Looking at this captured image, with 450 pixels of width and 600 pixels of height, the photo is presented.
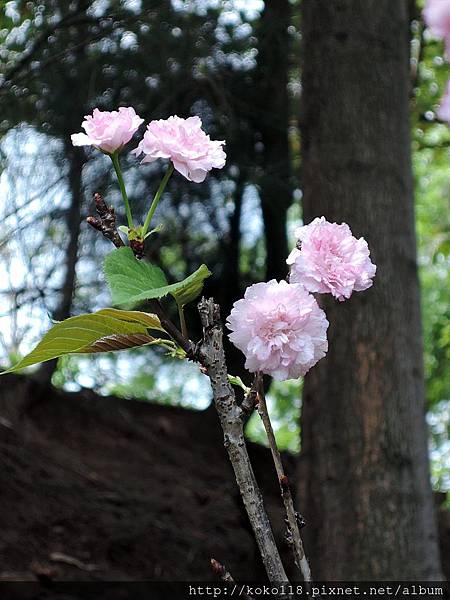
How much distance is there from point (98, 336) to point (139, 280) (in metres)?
0.06

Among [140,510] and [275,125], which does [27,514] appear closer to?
[140,510]

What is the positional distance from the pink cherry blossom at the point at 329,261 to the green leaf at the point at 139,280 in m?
0.09

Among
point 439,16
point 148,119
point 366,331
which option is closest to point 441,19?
point 439,16

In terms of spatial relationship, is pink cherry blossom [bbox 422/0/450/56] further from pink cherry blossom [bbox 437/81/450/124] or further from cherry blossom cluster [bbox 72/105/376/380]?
cherry blossom cluster [bbox 72/105/376/380]

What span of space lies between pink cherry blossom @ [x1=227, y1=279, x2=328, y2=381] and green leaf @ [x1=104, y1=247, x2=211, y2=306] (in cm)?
5

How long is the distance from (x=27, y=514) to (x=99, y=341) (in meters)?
2.25

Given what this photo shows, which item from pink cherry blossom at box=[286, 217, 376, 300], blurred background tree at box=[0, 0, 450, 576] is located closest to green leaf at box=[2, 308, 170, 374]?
pink cherry blossom at box=[286, 217, 376, 300]

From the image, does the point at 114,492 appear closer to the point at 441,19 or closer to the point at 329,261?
the point at 329,261

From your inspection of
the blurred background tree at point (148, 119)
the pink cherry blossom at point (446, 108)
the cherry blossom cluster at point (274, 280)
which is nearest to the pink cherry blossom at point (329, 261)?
the cherry blossom cluster at point (274, 280)

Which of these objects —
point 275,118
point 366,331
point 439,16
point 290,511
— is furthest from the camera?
point 275,118

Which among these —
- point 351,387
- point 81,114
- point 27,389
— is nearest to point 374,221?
point 351,387

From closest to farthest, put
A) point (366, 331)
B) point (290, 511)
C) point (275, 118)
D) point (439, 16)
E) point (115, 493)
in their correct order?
point (439, 16), point (290, 511), point (366, 331), point (115, 493), point (275, 118)

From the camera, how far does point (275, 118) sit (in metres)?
3.28

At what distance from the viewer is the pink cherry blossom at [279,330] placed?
2.27 feet
